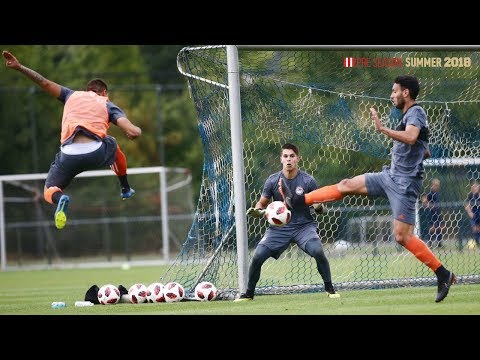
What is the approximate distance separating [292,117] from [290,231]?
206 centimetres

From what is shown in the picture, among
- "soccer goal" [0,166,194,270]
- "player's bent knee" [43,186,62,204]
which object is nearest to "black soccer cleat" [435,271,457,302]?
"player's bent knee" [43,186,62,204]

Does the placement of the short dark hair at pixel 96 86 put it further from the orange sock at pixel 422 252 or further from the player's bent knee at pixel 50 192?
the orange sock at pixel 422 252

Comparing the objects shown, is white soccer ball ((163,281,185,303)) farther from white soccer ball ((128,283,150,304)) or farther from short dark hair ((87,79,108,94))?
short dark hair ((87,79,108,94))

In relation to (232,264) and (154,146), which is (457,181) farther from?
(154,146)

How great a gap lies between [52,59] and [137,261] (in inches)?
551

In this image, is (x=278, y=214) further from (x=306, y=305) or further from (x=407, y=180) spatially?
(x=407, y=180)

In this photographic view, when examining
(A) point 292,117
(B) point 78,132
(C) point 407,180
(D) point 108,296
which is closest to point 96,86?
(B) point 78,132

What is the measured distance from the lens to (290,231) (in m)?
11.7

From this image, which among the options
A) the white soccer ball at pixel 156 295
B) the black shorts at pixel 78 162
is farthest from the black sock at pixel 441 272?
the black shorts at pixel 78 162

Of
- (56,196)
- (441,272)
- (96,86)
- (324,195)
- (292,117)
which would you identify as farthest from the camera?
(292,117)

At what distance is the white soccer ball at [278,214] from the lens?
1109 centimetres

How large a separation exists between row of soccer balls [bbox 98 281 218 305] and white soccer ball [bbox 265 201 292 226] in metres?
1.25

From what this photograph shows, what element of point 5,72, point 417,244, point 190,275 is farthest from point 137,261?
point 417,244

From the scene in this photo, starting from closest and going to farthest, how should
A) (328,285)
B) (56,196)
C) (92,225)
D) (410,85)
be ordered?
(410,85) < (328,285) < (56,196) < (92,225)
